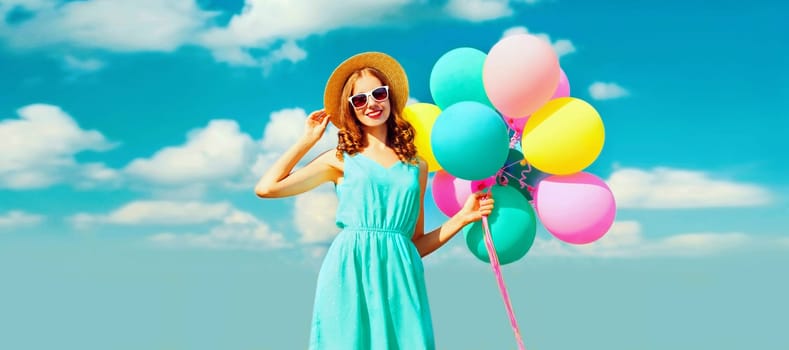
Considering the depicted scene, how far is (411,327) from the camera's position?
4.45m

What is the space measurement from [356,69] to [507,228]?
51.6 inches

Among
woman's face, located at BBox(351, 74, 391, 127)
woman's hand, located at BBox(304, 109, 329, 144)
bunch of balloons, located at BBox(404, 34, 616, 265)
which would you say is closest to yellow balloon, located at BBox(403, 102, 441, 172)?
bunch of balloons, located at BBox(404, 34, 616, 265)

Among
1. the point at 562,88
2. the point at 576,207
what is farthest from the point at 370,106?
the point at 576,207

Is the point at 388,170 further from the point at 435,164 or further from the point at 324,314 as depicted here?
the point at 324,314

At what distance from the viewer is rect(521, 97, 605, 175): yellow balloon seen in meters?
4.55

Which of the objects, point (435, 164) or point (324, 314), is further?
point (435, 164)

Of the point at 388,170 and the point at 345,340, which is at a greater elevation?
the point at 388,170

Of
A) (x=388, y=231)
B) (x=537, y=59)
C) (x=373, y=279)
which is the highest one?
(x=537, y=59)

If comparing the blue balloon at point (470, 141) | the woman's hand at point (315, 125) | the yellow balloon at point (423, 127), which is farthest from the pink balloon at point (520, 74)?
the woman's hand at point (315, 125)

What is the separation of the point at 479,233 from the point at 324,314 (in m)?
1.04

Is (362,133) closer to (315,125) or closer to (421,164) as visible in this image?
(315,125)

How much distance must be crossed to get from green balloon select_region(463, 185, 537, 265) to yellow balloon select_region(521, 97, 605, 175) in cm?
26

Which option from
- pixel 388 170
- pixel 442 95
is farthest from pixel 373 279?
pixel 442 95

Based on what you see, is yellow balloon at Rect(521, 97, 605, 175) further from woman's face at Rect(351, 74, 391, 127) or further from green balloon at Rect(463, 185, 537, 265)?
woman's face at Rect(351, 74, 391, 127)
